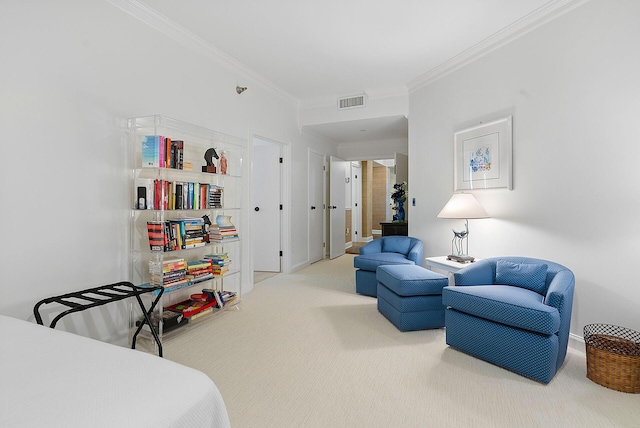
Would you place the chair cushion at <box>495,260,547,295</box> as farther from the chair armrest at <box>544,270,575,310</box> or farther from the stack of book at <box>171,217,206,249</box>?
the stack of book at <box>171,217,206,249</box>

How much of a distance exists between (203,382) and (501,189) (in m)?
3.18

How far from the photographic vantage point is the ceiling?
2.73 meters

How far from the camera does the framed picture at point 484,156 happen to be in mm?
3178

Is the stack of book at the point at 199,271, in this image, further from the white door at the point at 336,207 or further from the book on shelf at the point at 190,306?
the white door at the point at 336,207

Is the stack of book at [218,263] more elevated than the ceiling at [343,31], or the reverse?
the ceiling at [343,31]

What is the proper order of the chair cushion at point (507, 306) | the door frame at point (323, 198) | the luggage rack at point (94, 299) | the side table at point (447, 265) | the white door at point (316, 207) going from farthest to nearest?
the white door at point (316, 207) → the door frame at point (323, 198) → the side table at point (447, 265) → the chair cushion at point (507, 306) → the luggage rack at point (94, 299)

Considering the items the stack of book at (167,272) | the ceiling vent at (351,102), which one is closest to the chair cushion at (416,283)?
the stack of book at (167,272)

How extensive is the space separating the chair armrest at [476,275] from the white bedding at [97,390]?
2.21m

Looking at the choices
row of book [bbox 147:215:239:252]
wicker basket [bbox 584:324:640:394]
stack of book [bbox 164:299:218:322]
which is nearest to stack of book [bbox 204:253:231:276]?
row of book [bbox 147:215:239:252]

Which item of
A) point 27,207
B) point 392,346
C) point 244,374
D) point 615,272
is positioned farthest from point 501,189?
point 27,207

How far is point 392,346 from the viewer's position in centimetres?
257

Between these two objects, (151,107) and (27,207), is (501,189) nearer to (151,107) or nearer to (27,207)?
(151,107)

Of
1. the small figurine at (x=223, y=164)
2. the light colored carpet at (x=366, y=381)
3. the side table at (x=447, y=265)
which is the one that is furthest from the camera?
the small figurine at (x=223, y=164)

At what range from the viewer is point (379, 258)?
394 cm
